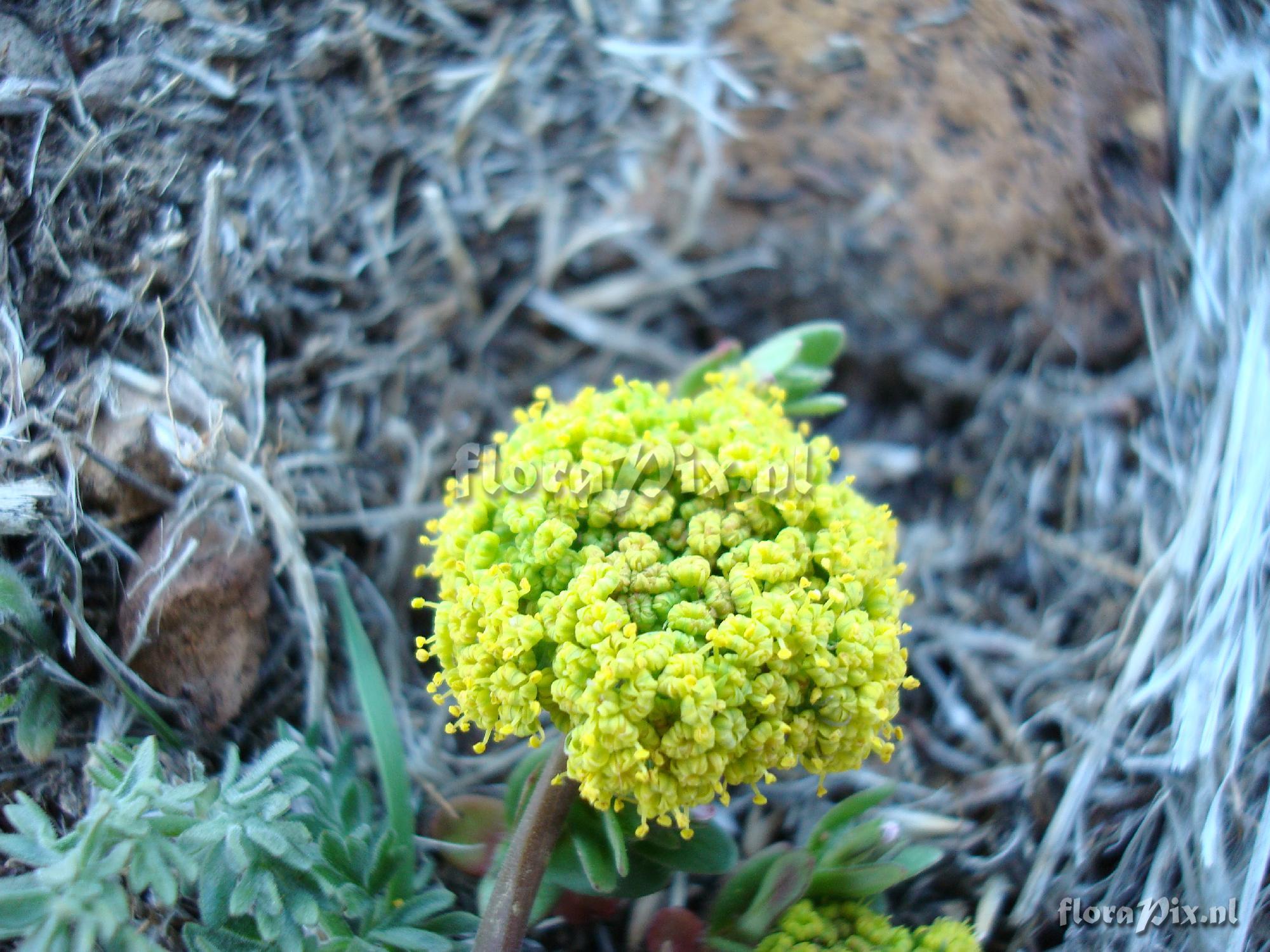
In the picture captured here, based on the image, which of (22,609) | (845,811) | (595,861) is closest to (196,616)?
(22,609)

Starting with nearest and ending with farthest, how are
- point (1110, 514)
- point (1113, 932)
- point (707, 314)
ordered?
point (1113, 932) < point (1110, 514) < point (707, 314)

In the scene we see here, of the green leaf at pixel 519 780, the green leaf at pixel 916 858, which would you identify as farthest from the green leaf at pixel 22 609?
A: the green leaf at pixel 916 858

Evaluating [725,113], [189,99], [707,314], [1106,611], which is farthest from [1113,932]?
[189,99]

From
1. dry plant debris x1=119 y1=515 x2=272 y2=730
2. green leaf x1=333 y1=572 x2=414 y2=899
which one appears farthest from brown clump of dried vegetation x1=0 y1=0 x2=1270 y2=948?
green leaf x1=333 y1=572 x2=414 y2=899

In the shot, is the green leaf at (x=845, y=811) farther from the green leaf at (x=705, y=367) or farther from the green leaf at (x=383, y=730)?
the green leaf at (x=705, y=367)

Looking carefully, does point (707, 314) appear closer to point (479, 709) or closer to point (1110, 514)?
point (1110, 514)

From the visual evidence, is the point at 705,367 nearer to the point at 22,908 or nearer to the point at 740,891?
the point at 740,891
